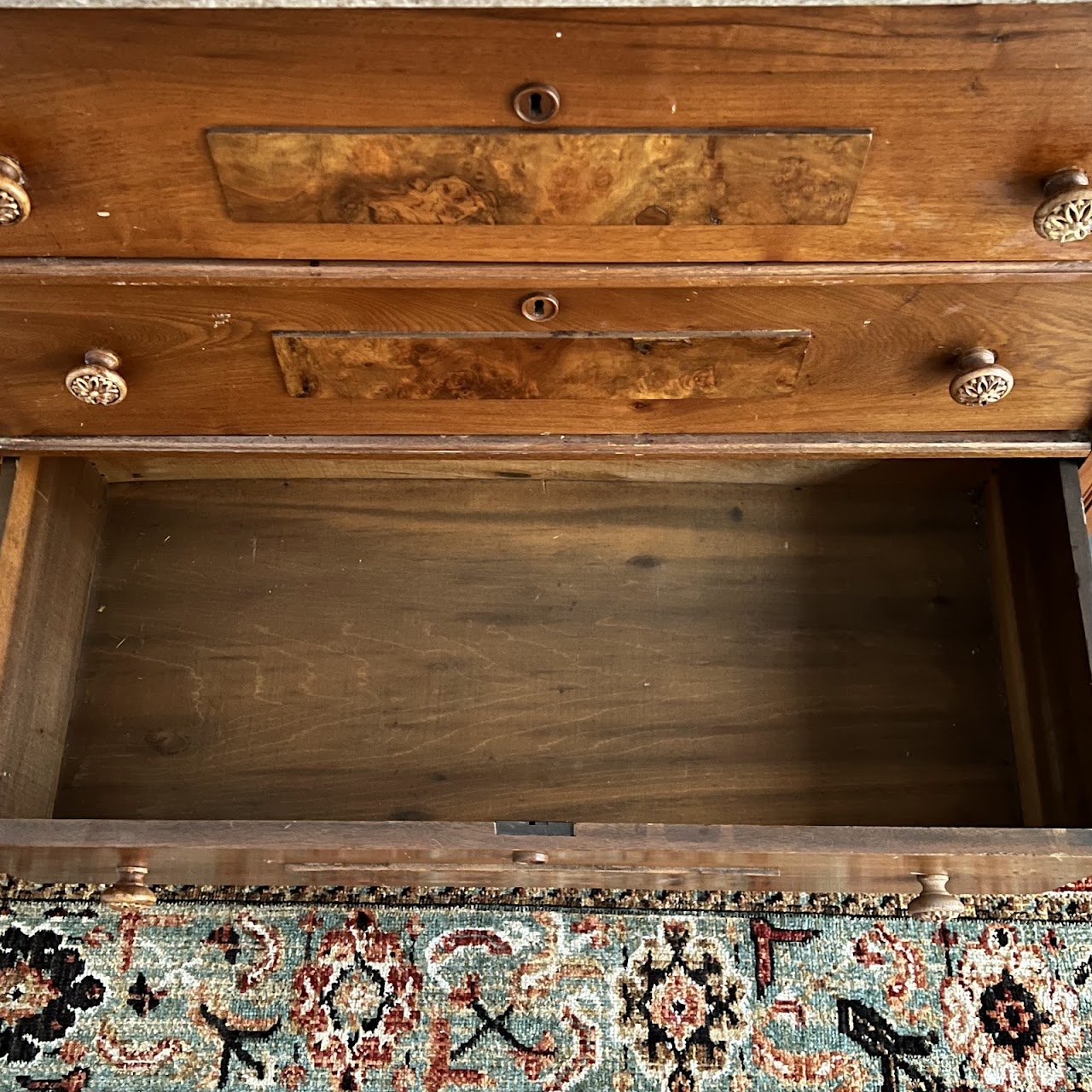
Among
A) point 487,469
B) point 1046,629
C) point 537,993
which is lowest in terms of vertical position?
point 537,993

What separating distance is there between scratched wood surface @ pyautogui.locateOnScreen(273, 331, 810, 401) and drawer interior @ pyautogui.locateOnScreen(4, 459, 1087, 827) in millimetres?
307

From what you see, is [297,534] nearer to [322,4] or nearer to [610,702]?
[610,702]

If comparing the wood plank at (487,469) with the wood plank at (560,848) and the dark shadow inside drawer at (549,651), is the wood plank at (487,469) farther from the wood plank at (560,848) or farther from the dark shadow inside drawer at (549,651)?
the wood plank at (560,848)

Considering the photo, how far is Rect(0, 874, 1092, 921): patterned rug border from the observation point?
4.36 feet

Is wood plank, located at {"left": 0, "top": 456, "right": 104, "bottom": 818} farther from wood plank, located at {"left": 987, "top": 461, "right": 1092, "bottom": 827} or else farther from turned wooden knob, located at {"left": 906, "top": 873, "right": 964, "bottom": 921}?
wood plank, located at {"left": 987, "top": 461, "right": 1092, "bottom": 827}

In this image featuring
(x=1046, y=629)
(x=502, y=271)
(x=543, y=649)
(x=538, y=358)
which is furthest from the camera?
(x=543, y=649)

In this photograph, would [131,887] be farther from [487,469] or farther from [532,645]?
[487,469]

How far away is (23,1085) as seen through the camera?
4.13 ft

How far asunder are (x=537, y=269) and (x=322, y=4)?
0.26m

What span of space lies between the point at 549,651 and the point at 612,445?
30 centimetres

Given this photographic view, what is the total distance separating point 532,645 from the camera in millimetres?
1290

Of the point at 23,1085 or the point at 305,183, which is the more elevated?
the point at 305,183

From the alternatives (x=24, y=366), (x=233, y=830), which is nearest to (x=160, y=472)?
(x=24, y=366)

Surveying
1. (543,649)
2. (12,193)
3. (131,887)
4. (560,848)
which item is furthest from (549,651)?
(12,193)
